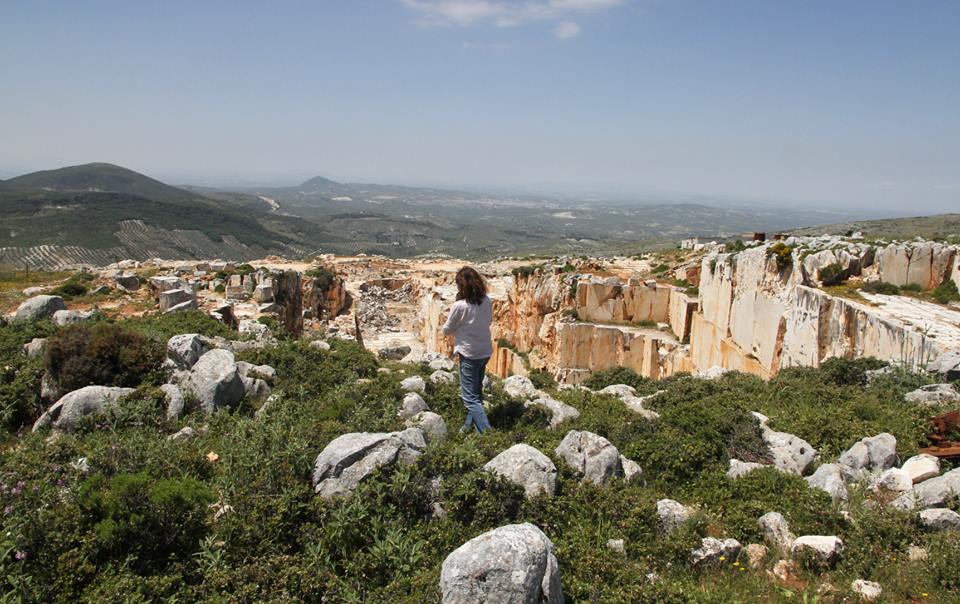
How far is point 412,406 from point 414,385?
2.76 ft

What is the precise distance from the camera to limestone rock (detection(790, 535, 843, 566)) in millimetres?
4543

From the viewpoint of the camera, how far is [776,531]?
4.98 metres

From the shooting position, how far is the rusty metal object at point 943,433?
639 centimetres

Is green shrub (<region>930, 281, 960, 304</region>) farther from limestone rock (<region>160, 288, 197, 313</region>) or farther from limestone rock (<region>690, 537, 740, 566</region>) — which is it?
limestone rock (<region>160, 288, 197, 313</region>)

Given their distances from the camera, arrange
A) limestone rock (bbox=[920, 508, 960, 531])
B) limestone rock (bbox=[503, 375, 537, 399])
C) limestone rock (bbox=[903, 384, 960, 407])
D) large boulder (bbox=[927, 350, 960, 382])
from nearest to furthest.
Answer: limestone rock (bbox=[920, 508, 960, 531]), limestone rock (bbox=[903, 384, 960, 407]), large boulder (bbox=[927, 350, 960, 382]), limestone rock (bbox=[503, 375, 537, 399])

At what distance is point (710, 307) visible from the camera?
16.2 m

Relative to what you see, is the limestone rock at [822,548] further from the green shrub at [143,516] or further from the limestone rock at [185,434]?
the limestone rock at [185,434]

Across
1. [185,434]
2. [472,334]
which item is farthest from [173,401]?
[472,334]

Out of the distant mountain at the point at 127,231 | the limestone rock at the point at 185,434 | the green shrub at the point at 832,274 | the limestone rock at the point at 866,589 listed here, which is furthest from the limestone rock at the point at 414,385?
the distant mountain at the point at 127,231

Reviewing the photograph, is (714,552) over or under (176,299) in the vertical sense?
under

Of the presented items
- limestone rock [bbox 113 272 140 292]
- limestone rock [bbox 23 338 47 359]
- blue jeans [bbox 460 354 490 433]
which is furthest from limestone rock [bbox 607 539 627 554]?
limestone rock [bbox 113 272 140 292]

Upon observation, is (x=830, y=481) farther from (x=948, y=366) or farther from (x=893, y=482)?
(x=948, y=366)

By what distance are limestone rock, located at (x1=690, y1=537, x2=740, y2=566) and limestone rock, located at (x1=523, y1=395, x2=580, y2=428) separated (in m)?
2.73

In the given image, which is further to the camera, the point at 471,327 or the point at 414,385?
the point at 414,385
